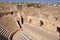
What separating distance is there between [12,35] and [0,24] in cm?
55

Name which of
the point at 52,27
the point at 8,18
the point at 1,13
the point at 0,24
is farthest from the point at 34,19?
the point at 1,13

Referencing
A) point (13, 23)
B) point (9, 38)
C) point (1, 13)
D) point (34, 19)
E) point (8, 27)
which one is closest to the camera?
point (34, 19)

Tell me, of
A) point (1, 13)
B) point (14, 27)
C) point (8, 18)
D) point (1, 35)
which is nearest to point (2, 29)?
point (1, 35)

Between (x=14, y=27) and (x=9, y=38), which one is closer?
(x=9, y=38)

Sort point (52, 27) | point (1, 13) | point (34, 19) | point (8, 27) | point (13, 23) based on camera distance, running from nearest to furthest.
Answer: point (52, 27) → point (34, 19) → point (8, 27) → point (13, 23) → point (1, 13)

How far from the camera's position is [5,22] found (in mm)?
4789

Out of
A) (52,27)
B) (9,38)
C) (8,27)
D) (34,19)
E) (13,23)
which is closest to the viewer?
(52,27)

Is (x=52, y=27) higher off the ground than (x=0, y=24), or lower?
higher

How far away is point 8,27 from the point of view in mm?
4551

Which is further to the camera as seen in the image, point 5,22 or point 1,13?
point 1,13

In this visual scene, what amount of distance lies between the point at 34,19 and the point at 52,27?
841 millimetres

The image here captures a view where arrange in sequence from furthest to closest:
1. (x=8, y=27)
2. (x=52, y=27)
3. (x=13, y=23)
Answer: (x=13, y=23), (x=8, y=27), (x=52, y=27)

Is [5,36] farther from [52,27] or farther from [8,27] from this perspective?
[52,27]

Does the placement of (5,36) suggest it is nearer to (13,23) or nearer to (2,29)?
(2,29)
